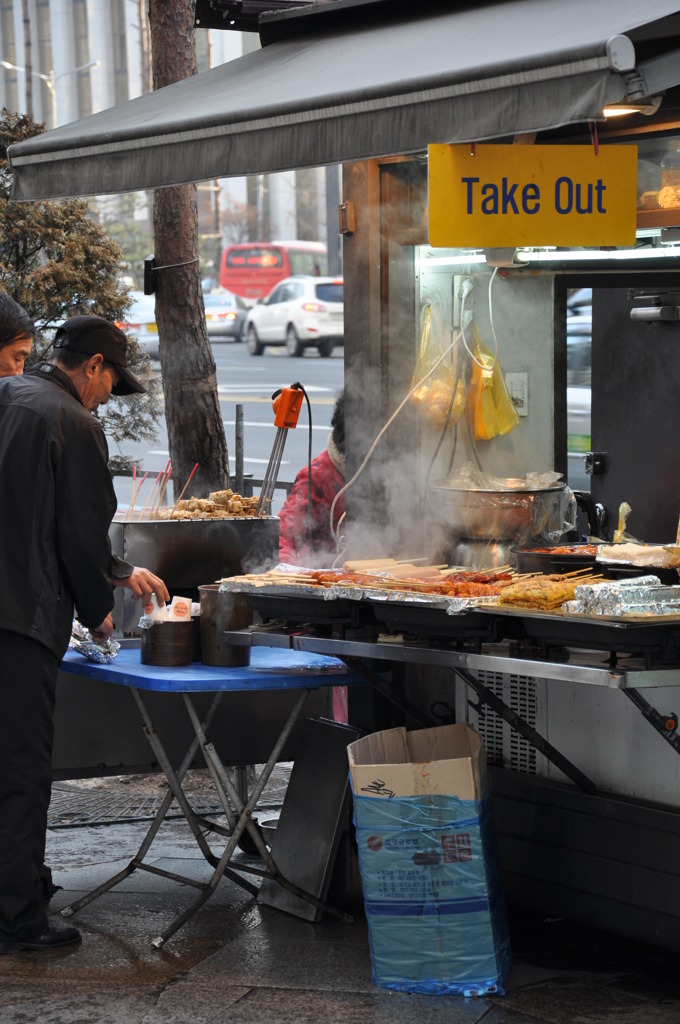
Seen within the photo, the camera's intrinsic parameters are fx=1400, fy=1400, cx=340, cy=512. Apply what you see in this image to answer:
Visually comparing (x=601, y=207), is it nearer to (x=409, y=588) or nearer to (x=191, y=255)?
(x=409, y=588)

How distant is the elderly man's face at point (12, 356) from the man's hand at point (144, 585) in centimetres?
98

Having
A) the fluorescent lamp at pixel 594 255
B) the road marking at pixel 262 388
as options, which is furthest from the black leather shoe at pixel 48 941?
the road marking at pixel 262 388

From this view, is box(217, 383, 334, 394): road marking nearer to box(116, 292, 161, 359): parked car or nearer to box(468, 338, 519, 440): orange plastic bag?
box(116, 292, 161, 359): parked car

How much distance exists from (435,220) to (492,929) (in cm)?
210

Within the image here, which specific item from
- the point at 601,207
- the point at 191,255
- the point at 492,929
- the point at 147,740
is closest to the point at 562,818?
the point at 492,929

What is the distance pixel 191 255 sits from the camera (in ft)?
25.3

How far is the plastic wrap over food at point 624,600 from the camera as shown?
12.2 feet

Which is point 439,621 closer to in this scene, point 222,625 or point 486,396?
point 222,625

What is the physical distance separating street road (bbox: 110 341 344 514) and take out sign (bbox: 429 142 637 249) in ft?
24.7

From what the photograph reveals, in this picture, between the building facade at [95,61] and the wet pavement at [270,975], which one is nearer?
the wet pavement at [270,975]

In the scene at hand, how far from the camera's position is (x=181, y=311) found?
7.64m

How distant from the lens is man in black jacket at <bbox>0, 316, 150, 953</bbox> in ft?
14.7

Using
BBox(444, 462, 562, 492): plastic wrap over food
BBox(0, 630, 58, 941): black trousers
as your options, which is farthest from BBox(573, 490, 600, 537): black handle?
BBox(0, 630, 58, 941): black trousers

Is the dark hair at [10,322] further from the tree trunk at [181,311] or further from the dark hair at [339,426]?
the tree trunk at [181,311]
